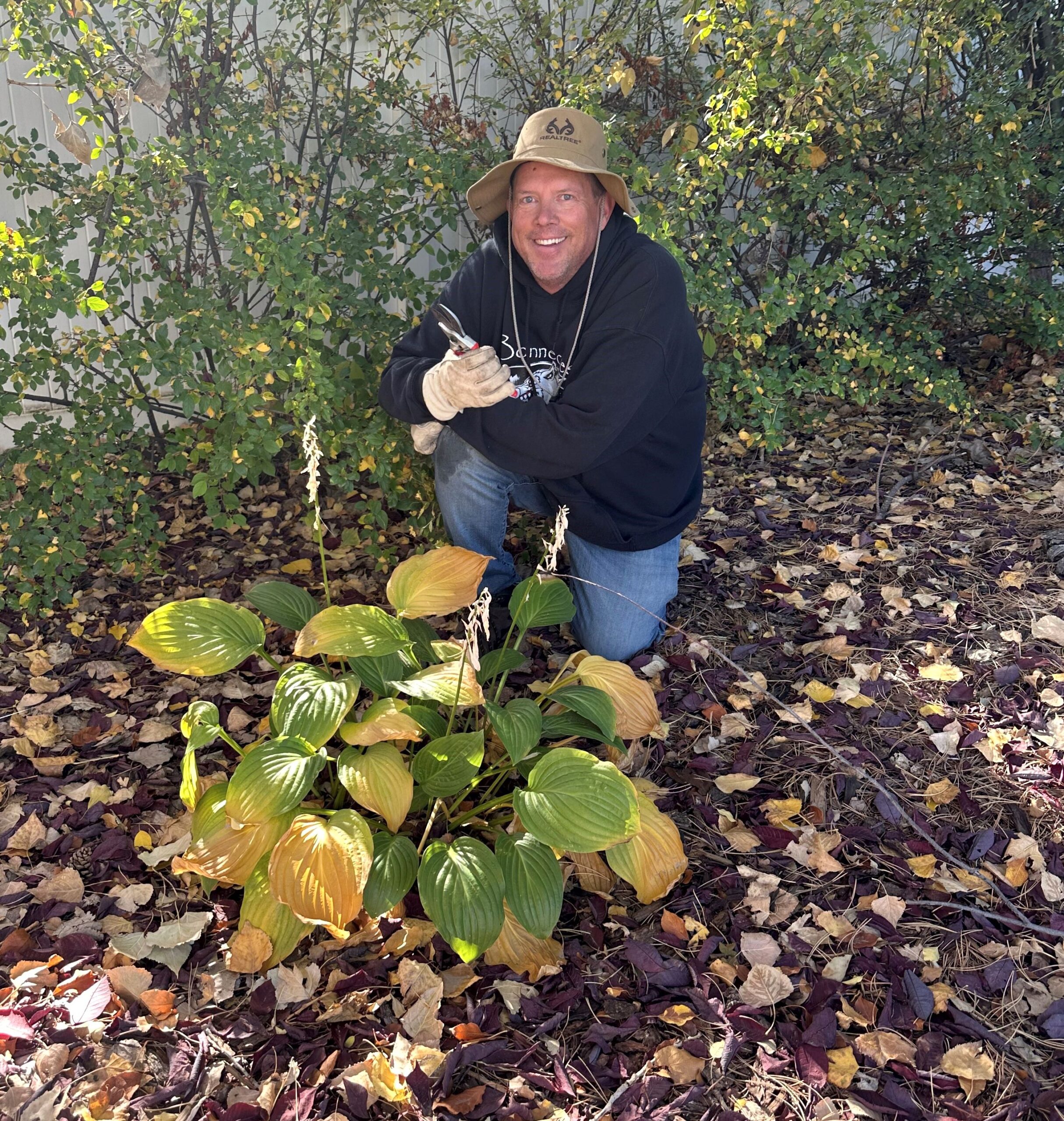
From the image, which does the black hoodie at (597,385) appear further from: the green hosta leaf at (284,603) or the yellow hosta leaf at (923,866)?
the yellow hosta leaf at (923,866)

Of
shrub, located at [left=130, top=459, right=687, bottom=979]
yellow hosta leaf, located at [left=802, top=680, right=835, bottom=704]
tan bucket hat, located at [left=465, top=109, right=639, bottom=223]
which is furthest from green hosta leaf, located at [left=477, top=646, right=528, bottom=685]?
tan bucket hat, located at [left=465, top=109, right=639, bottom=223]

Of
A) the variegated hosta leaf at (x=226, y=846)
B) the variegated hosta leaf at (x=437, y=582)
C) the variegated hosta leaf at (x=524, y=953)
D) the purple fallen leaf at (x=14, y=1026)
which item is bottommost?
the purple fallen leaf at (x=14, y=1026)

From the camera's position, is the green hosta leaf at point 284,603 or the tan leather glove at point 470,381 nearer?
the green hosta leaf at point 284,603

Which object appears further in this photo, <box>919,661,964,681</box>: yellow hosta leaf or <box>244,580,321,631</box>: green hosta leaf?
<box>919,661,964,681</box>: yellow hosta leaf

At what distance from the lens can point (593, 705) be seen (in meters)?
2.04

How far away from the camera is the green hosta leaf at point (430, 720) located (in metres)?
1.99

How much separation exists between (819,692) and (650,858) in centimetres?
90

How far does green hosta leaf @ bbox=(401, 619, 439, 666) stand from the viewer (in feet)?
7.36

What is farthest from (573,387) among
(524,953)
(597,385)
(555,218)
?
(524,953)

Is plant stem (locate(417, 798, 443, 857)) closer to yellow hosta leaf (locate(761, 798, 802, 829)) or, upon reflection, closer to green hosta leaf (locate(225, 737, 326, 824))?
green hosta leaf (locate(225, 737, 326, 824))

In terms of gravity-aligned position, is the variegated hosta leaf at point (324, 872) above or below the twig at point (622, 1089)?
above

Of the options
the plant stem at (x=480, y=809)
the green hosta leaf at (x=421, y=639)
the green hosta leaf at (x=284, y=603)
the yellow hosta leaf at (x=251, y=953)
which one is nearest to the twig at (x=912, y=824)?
the green hosta leaf at (x=421, y=639)

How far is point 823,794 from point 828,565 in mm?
1137

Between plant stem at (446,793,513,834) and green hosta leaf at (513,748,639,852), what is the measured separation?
0.20 m
